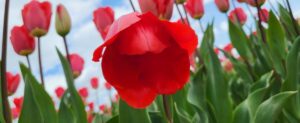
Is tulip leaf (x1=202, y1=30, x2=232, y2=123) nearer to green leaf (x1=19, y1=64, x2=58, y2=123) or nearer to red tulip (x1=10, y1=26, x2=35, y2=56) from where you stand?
green leaf (x1=19, y1=64, x2=58, y2=123)

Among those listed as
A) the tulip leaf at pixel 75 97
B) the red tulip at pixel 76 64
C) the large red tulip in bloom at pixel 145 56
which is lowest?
the red tulip at pixel 76 64

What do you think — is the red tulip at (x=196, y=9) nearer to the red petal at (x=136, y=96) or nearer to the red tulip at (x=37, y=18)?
the red tulip at (x=37, y=18)

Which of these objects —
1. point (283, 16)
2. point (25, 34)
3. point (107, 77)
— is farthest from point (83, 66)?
point (107, 77)

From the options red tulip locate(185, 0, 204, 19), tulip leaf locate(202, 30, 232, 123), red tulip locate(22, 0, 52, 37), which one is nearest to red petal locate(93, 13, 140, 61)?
tulip leaf locate(202, 30, 232, 123)

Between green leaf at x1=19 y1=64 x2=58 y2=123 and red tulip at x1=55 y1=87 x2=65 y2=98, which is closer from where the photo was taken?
green leaf at x1=19 y1=64 x2=58 y2=123

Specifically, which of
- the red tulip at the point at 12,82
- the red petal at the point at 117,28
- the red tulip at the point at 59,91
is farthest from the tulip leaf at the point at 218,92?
the red tulip at the point at 59,91

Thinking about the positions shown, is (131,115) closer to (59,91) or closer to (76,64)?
(76,64)
